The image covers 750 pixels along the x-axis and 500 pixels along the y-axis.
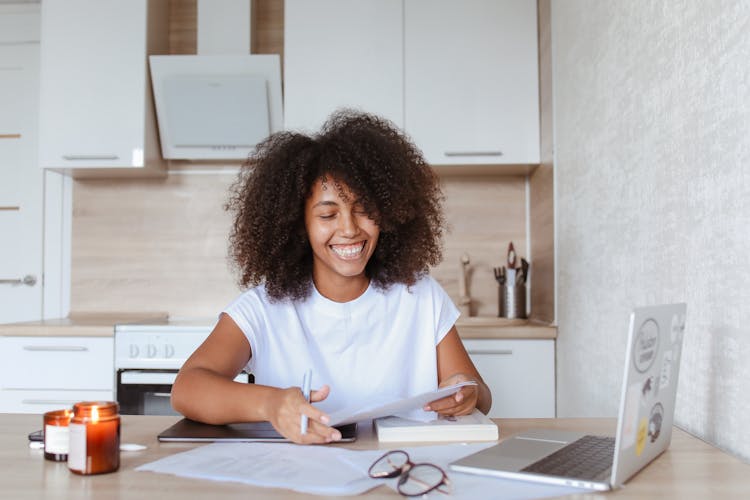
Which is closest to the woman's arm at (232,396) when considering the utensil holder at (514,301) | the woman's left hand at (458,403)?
Answer: the woman's left hand at (458,403)

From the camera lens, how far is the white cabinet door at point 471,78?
280cm

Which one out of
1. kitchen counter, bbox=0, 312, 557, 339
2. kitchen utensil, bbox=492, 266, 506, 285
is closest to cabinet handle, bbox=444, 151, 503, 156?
kitchen utensil, bbox=492, 266, 506, 285

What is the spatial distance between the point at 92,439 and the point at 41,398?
6.72ft

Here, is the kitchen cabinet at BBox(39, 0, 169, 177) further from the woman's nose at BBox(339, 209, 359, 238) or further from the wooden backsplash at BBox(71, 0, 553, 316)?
the woman's nose at BBox(339, 209, 359, 238)

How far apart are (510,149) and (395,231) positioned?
1.29 meters

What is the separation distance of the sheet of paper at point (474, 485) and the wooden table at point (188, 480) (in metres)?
0.03

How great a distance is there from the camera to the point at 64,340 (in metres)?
2.68

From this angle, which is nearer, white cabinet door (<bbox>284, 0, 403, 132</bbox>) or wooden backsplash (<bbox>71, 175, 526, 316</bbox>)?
white cabinet door (<bbox>284, 0, 403, 132</bbox>)

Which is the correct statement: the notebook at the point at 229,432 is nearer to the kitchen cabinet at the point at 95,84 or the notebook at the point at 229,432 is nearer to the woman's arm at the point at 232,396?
the woman's arm at the point at 232,396

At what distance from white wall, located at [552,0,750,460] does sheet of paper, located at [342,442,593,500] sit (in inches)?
14.8

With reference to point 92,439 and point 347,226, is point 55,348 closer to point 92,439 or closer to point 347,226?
point 347,226

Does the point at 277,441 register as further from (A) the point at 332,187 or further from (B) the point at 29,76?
(B) the point at 29,76

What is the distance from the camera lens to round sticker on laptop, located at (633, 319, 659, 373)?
845mm

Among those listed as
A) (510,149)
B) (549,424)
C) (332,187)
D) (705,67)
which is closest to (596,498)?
(549,424)
